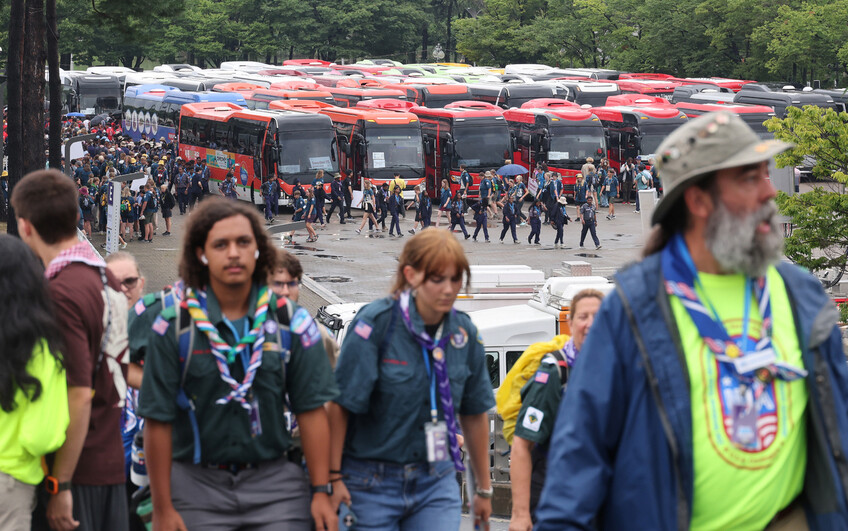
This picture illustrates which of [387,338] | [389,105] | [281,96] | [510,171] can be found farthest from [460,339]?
[281,96]

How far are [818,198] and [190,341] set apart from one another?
18.3 metres

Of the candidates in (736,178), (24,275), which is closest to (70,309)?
(24,275)

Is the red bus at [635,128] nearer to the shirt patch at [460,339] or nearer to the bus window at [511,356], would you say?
the bus window at [511,356]


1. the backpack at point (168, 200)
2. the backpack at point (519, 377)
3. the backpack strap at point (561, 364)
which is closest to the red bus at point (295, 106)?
the backpack at point (168, 200)

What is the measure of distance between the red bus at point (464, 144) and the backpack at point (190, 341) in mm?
32089

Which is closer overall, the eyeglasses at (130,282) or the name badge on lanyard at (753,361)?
the name badge on lanyard at (753,361)

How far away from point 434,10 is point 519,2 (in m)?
18.1

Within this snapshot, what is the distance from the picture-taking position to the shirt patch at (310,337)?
4.21m

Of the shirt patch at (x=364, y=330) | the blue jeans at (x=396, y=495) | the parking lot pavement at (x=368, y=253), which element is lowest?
the parking lot pavement at (x=368, y=253)

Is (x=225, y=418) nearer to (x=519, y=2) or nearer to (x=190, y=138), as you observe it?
(x=190, y=138)

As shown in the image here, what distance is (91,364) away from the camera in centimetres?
453

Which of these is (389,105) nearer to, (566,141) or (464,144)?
(464,144)

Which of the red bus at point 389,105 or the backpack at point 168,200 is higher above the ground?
the red bus at point 389,105

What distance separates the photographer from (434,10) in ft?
315
